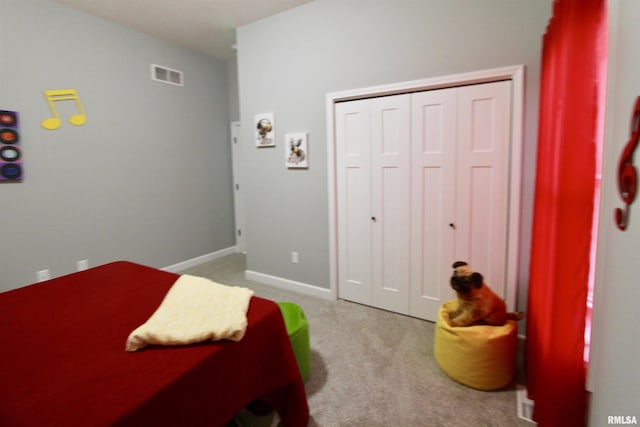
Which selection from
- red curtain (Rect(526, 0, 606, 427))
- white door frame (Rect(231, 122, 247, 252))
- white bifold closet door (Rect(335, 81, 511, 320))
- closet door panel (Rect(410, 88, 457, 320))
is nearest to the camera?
red curtain (Rect(526, 0, 606, 427))

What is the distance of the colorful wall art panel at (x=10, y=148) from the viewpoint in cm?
252

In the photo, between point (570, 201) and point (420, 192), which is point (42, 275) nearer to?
point (420, 192)

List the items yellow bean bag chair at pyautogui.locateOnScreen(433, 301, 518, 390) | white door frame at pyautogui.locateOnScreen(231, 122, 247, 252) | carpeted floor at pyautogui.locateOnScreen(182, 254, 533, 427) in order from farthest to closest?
white door frame at pyautogui.locateOnScreen(231, 122, 247, 252), yellow bean bag chair at pyautogui.locateOnScreen(433, 301, 518, 390), carpeted floor at pyautogui.locateOnScreen(182, 254, 533, 427)

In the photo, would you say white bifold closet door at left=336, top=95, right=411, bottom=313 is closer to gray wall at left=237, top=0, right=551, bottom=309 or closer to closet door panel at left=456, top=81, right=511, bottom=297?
gray wall at left=237, top=0, right=551, bottom=309

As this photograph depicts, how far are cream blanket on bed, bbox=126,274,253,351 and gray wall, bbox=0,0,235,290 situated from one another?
2.25 metres

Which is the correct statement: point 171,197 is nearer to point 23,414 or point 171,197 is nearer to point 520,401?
point 23,414

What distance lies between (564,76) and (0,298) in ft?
8.93

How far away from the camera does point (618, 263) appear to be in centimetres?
83

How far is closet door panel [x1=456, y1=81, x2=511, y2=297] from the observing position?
213 cm

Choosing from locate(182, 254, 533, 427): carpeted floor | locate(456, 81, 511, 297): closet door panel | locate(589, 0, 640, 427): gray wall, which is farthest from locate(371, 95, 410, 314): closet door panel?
locate(589, 0, 640, 427): gray wall

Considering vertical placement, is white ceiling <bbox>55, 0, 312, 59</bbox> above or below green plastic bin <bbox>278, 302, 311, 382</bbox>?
above

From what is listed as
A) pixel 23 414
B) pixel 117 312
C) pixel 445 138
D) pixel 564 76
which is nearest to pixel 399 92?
pixel 445 138

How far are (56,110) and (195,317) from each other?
9.39ft

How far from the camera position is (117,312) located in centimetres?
136
